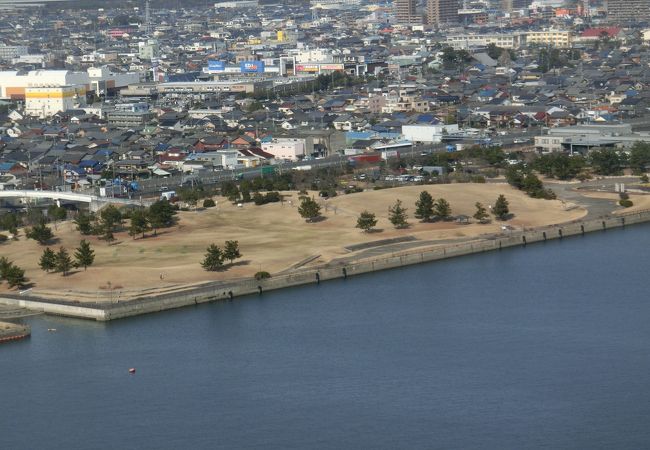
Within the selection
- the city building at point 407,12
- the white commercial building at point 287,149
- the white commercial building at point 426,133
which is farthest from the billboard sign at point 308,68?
the city building at point 407,12

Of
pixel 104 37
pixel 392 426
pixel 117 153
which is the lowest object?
pixel 392 426

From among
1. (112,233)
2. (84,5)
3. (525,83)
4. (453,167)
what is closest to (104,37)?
(84,5)

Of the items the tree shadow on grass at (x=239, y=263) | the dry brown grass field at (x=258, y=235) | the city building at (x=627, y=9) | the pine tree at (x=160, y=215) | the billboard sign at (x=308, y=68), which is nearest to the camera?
the dry brown grass field at (x=258, y=235)

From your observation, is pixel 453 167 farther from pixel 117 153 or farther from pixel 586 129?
pixel 117 153

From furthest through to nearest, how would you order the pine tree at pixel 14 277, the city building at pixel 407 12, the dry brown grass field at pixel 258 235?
the city building at pixel 407 12, the dry brown grass field at pixel 258 235, the pine tree at pixel 14 277

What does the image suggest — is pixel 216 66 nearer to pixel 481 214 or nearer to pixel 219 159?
pixel 219 159

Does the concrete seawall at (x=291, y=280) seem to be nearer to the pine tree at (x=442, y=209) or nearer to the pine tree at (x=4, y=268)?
the pine tree at (x=4, y=268)

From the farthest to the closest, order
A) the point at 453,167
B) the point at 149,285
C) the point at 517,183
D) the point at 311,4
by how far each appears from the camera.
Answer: the point at 311,4 < the point at 453,167 < the point at 517,183 < the point at 149,285

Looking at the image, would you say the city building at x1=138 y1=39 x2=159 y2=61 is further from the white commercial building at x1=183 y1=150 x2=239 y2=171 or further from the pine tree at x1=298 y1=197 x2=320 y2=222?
the pine tree at x1=298 y1=197 x2=320 y2=222
